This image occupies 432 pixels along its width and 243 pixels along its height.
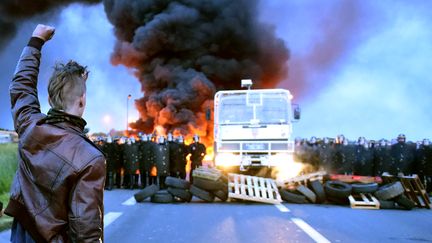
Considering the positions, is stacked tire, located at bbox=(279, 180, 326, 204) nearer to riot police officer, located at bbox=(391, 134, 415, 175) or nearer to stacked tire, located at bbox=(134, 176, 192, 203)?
stacked tire, located at bbox=(134, 176, 192, 203)

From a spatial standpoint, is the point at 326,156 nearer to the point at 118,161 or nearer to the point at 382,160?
the point at 382,160

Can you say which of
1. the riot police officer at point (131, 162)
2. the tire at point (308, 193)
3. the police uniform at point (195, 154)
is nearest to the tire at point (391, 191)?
the tire at point (308, 193)

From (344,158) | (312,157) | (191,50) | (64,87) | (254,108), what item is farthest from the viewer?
(191,50)

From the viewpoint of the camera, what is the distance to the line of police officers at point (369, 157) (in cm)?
1531

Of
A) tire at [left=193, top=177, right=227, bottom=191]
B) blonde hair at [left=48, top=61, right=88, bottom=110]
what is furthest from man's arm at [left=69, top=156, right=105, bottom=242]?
tire at [left=193, top=177, right=227, bottom=191]

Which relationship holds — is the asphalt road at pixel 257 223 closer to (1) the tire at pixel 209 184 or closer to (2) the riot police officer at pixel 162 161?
(1) the tire at pixel 209 184

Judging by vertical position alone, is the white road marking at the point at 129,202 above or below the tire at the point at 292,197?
below

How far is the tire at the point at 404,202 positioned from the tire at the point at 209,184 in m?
3.87

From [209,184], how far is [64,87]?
918cm

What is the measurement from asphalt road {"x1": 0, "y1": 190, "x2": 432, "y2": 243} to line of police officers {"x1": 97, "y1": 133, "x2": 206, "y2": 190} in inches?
173

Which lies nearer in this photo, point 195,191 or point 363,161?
point 195,191

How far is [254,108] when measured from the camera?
15.1 m

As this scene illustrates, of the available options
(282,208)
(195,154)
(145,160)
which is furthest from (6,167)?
(282,208)

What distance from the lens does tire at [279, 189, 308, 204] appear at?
1121 centimetres
